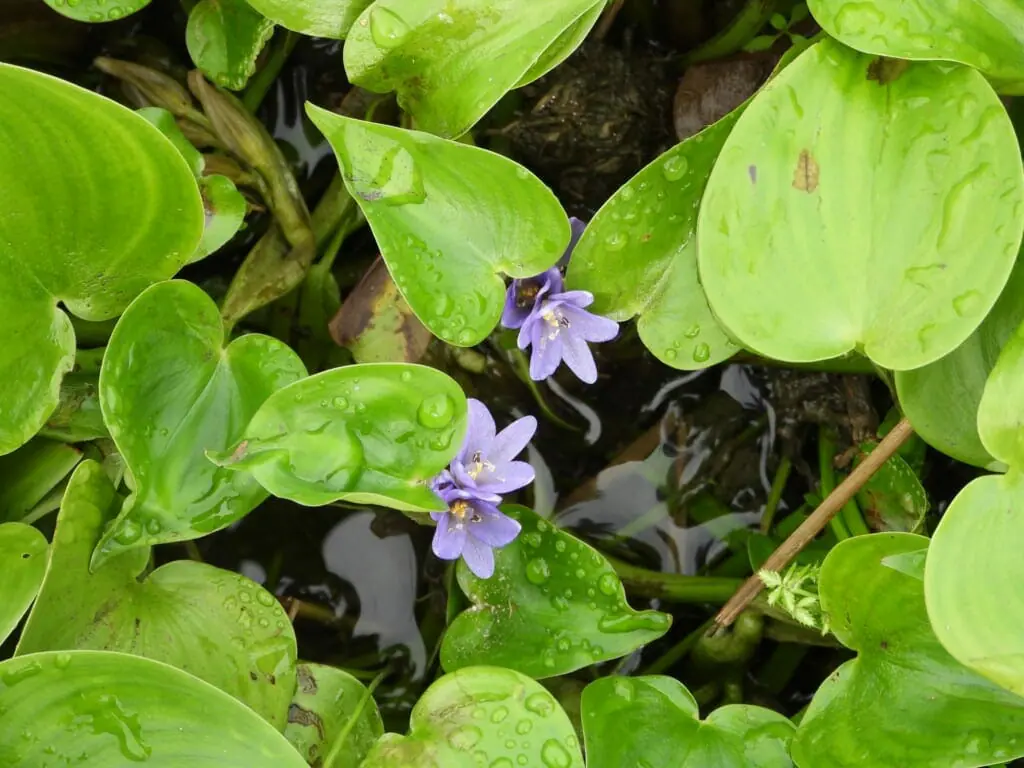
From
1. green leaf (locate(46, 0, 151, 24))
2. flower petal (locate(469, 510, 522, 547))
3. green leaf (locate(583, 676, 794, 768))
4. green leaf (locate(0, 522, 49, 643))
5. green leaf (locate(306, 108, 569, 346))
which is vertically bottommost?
green leaf (locate(583, 676, 794, 768))

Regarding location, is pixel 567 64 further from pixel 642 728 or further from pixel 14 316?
pixel 642 728

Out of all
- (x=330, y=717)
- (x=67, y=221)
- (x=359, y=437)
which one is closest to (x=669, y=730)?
(x=330, y=717)

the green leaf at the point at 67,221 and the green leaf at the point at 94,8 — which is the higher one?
the green leaf at the point at 94,8

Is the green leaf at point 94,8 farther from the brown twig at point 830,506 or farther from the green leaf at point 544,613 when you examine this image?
the brown twig at point 830,506

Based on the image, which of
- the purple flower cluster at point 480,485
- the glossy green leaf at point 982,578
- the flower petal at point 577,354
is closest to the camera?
the glossy green leaf at point 982,578

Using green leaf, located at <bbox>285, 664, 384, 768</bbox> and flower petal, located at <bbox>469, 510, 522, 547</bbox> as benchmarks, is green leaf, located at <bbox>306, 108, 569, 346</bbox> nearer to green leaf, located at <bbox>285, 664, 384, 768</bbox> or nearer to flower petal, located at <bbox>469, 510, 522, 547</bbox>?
flower petal, located at <bbox>469, 510, 522, 547</bbox>

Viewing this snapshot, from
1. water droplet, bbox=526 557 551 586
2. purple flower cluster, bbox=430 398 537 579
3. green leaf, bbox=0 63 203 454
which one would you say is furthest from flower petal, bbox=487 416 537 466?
green leaf, bbox=0 63 203 454

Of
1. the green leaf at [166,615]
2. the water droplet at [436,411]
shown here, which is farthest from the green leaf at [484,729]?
the water droplet at [436,411]
